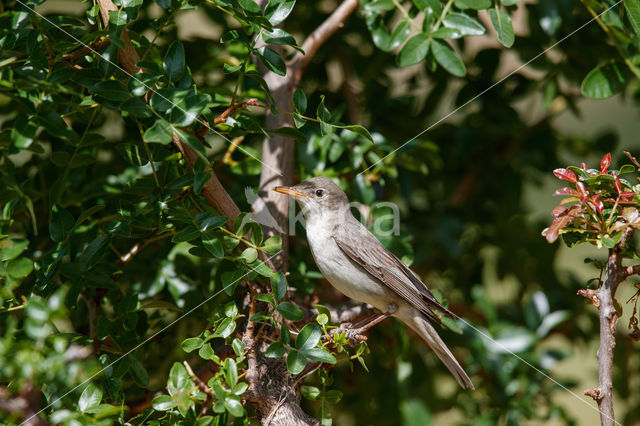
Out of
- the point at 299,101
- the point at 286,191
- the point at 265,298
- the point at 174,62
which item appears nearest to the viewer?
the point at 174,62

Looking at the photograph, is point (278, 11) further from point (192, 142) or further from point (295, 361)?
point (295, 361)

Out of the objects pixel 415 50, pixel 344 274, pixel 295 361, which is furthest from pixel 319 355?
pixel 415 50

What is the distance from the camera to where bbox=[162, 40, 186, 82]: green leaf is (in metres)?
2.19

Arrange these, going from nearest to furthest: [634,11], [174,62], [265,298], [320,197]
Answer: [174,62] → [265,298] → [634,11] → [320,197]

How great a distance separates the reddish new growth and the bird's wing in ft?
3.27

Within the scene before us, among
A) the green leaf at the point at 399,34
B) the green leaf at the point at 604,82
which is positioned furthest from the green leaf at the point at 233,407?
the green leaf at the point at 604,82

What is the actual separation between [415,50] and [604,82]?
0.99 meters

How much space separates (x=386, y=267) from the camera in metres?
3.22

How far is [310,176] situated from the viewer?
10.5 feet

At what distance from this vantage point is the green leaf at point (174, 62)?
86.0 inches

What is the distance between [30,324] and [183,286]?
1.17 meters

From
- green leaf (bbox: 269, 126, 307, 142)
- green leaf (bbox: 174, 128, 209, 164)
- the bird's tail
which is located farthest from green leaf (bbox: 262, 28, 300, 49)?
the bird's tail

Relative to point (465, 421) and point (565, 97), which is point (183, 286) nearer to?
point (465, 421)

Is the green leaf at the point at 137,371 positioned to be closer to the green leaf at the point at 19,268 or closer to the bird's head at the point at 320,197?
the green leaf at the point at 19,268
